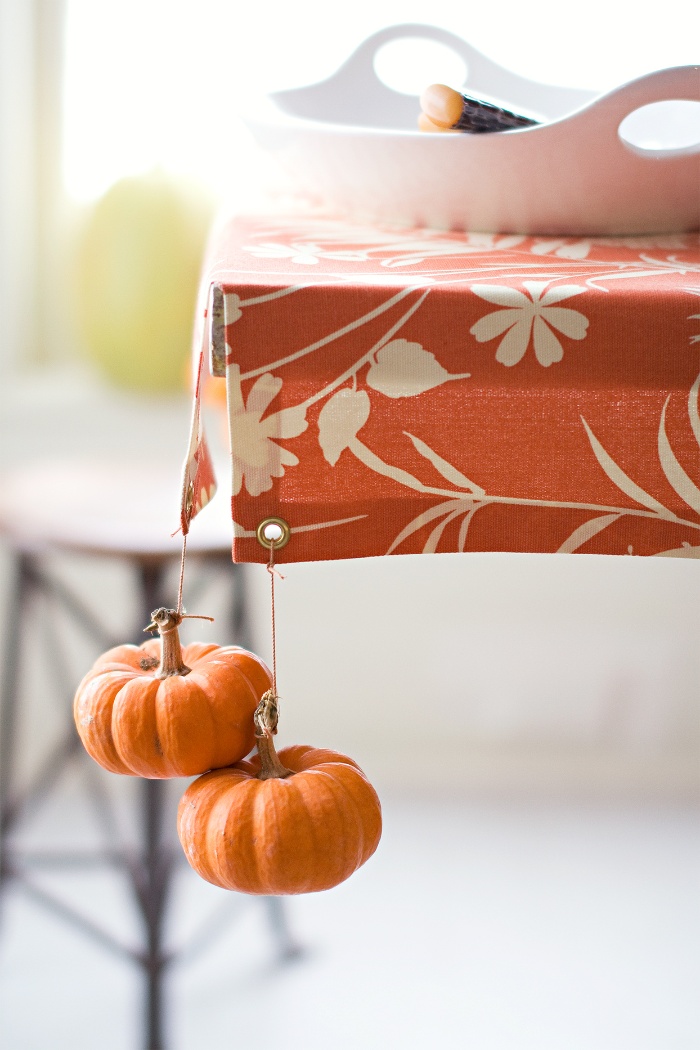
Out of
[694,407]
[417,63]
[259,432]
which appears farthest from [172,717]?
[417,63]

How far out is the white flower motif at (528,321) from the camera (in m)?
0.36

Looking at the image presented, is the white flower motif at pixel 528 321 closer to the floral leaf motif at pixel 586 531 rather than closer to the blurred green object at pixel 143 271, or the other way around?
the floral leaf motif at pixel 586 531

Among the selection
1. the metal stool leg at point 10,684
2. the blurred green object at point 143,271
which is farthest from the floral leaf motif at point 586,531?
the blurred green object at point 143,271

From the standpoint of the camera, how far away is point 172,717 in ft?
1.32

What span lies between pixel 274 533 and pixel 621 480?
14 cm

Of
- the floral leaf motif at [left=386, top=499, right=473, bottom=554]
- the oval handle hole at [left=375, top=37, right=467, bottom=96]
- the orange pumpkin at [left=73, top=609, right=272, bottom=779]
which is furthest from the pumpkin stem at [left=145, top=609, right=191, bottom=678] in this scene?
the oval handle hole at [left=375, top=37, right=467, bottom=96]

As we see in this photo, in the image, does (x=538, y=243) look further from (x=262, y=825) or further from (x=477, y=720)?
(x=477, y=720)

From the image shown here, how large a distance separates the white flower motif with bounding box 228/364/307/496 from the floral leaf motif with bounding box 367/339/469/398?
0.03 meters

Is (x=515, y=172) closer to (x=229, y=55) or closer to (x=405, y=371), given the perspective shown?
(x=405, y=371)

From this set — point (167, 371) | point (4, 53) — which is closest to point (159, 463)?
point (167, 371)

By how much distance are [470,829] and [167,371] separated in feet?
2.92

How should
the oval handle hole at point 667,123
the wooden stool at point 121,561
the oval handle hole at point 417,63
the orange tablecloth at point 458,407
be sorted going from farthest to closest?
1. the oval handle hole at point 417,63
2. the wooden stool at point 121,561
3. the oval handle hole at point 667,123
4. the orange tablecloth at point 458,407

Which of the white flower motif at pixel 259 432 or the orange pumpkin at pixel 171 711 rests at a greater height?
the white flower motif at pixel 259 432

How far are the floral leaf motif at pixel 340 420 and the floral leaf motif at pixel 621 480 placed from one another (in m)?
0.09
